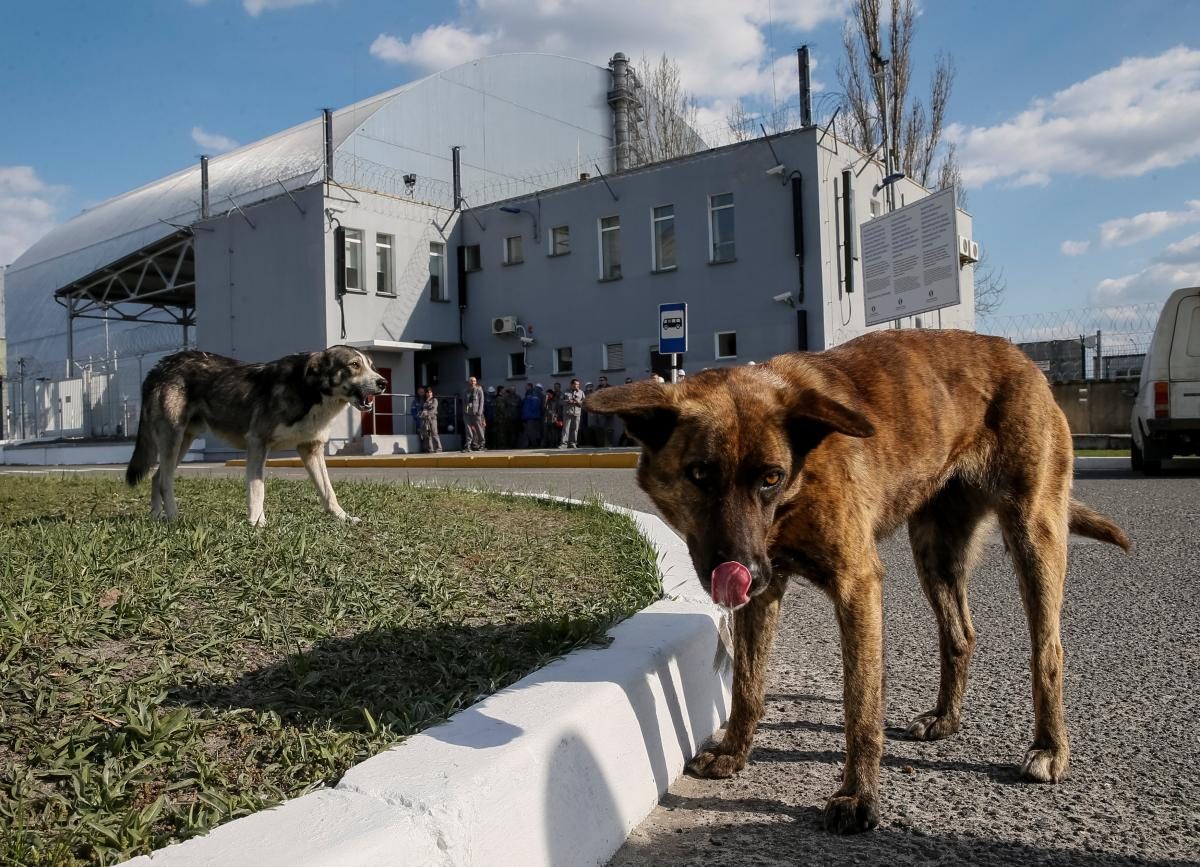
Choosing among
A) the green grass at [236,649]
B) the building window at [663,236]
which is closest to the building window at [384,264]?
the building window at [663,236]

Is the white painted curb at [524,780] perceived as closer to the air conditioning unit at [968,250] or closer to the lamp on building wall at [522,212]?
the lamp on building wall at [522,212]

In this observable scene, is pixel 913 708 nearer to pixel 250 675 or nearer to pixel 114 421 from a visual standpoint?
pixel 250 675

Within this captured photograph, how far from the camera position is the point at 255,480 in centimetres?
689

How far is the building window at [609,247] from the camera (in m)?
28.8

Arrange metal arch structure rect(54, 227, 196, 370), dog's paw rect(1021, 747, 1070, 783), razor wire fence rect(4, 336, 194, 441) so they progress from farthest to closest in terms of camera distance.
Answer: metal arch structure rect(54, 227, 196, 370)
razor wire fence rect(4, 336, 194, 441)
dog's paw rect(1021, 747, 1070, 783)

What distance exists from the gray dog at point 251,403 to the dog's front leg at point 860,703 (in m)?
5.40

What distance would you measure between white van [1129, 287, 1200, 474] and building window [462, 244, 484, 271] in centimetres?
2287

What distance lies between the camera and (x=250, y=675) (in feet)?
9.66

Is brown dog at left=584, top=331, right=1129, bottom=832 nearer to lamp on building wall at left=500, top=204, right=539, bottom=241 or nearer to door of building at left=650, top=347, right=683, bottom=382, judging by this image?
door of building at left=650, top=347, right=683, bottom=382

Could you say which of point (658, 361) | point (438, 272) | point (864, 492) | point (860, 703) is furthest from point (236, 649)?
point (438, 272)

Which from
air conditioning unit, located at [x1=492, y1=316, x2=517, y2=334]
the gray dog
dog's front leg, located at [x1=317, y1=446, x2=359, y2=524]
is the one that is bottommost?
dog's front leg, located at [x1=317, y1=446, x2=359, y2=524]

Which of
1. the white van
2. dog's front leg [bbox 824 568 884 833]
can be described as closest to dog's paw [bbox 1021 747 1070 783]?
dog's front leg [bbox 824 568 884 833]

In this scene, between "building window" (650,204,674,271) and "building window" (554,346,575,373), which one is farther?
"building window" (554,346,575,373)

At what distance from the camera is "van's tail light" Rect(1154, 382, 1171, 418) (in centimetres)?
1267
